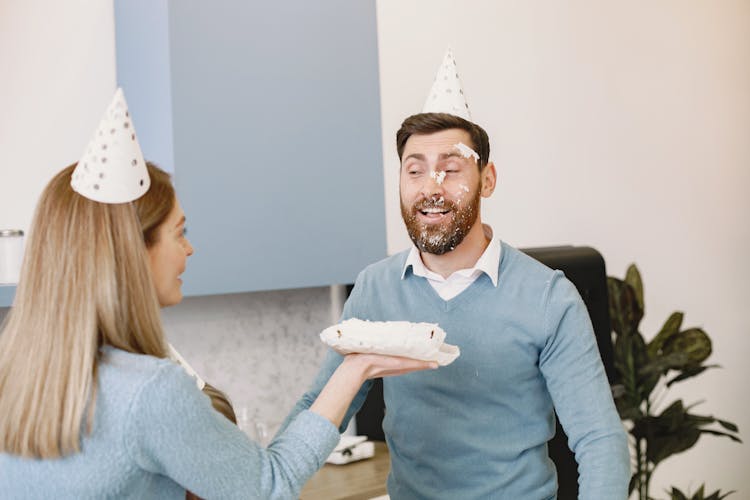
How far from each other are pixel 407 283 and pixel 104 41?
4.08 ft

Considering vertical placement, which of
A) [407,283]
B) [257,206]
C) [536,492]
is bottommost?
[536,492]

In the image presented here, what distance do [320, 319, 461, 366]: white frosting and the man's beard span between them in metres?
0.34

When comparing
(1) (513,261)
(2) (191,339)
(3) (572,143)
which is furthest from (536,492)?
(3) (572,143)

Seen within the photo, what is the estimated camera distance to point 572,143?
3.93 metres

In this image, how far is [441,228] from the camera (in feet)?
6.31

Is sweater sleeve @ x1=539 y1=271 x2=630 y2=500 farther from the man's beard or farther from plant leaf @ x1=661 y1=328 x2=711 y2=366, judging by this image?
plant leaf @ x1=661 y1=328 x2=711 y2=366

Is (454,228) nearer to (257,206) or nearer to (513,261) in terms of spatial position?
(513,261)

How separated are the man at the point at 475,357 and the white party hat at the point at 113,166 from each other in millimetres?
683

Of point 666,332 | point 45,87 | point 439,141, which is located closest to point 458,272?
point 439,141

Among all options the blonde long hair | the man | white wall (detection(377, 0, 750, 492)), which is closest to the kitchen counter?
the man

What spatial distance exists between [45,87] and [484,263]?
1.39 m

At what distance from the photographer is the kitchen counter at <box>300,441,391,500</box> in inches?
96.8

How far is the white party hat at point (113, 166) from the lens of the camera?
4.37 feet

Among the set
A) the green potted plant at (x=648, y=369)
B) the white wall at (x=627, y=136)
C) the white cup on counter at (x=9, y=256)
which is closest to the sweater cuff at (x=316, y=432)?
the white cup on counter at (x=9, y=256)
